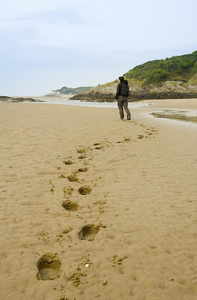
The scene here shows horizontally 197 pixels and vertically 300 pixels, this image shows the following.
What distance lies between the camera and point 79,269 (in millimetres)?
2197

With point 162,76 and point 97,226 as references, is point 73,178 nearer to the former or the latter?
point 97,226

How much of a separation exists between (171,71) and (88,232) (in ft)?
276

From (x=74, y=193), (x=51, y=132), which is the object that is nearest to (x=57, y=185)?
(x=74, y=193)

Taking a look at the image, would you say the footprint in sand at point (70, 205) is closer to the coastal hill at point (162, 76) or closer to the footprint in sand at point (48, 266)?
the footprint in sand at point (48, 266)

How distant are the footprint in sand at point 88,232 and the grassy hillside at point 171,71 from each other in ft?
243

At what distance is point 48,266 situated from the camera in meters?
2.27

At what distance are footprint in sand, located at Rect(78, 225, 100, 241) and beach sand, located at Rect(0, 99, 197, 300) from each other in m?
0.01

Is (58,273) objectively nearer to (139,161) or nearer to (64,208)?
(64,208)

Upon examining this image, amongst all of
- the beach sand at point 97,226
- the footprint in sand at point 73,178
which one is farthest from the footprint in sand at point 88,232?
the footprint in sand at point 73,178

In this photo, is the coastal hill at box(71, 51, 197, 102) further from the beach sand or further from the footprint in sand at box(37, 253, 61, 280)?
the footprint in sand at box(37, 253, 61, 280)

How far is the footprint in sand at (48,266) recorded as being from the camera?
2.17 metres

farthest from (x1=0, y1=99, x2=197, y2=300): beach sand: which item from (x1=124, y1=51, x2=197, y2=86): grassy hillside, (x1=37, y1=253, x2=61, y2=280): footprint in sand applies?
(x1=124, y1=51, x2=197, y2=86): grassy hillside

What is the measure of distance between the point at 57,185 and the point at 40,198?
57 centimetres

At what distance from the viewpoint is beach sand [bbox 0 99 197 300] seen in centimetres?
204
